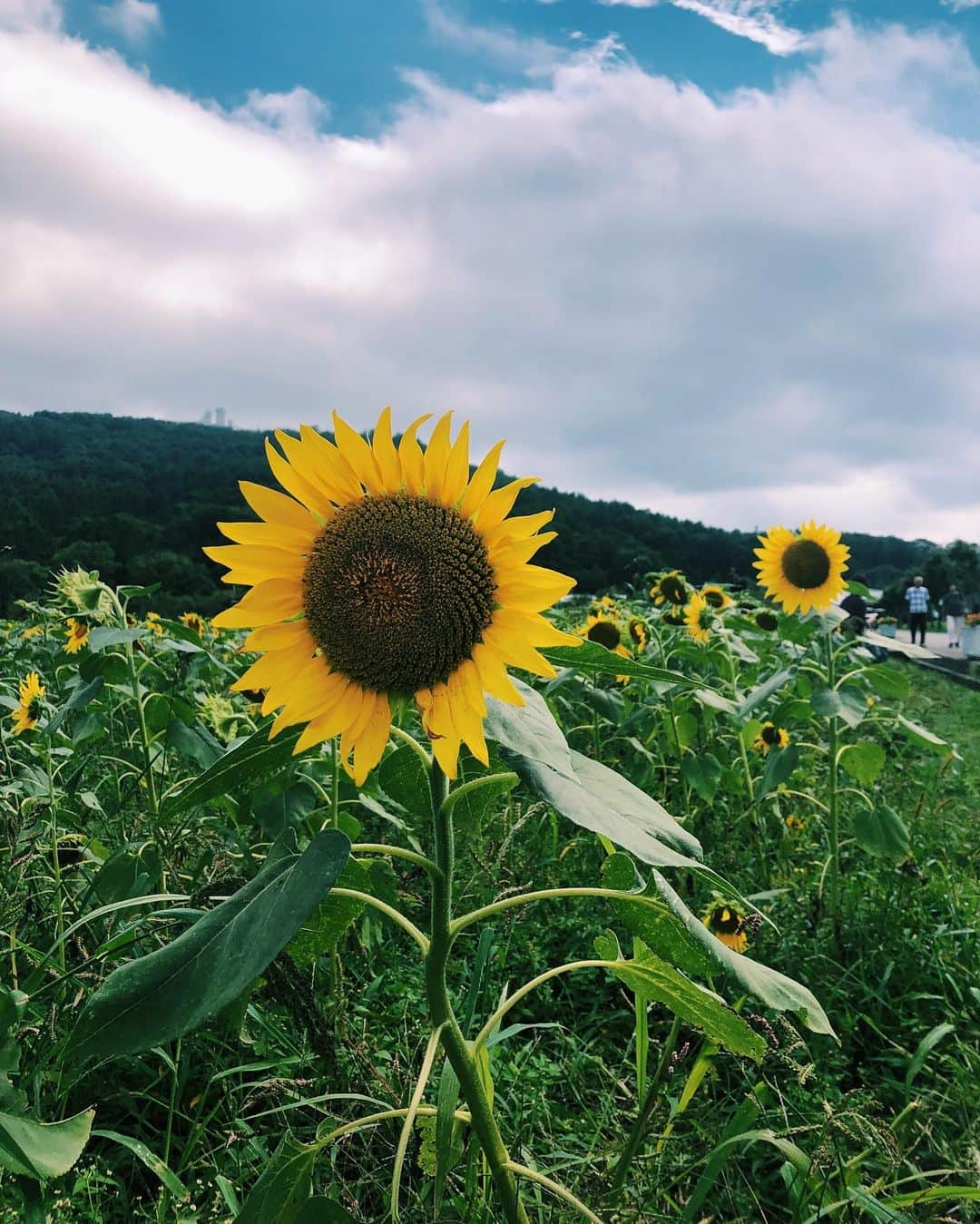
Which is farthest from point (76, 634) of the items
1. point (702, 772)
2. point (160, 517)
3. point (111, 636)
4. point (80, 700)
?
point (160, 517)

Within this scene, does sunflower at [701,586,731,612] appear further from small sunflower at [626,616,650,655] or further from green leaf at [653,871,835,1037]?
green leaf at [653,871,835,1037]

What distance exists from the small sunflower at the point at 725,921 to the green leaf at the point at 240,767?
1284 mm

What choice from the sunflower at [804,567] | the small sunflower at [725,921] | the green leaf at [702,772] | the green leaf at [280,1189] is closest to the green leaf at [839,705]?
the green leaf at [702,772]

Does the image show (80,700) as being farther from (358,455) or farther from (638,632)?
(638,632)

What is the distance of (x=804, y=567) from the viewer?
12.8 feet

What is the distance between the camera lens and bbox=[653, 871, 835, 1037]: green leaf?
1.06 m

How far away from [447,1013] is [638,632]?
331 cm

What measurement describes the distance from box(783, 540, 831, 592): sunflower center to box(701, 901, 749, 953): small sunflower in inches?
85.6

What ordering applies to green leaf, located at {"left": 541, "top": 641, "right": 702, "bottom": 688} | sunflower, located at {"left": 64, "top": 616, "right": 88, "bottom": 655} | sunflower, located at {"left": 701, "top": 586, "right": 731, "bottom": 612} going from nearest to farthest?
Result: green leaf, located at {"left": 541, "top": 641, "right": 702, "bottom": 688} → sunflower, located at {"left": 64, "top": 616, "right": 88, "bottom": 655} → sunflower, located at {"left": 701, "top": 586, "right": 731, "bottom": 612}

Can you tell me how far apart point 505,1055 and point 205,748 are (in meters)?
1.04

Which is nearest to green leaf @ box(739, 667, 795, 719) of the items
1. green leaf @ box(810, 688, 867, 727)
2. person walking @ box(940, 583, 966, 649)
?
green leaf @ box(810, 688, 867, 727)

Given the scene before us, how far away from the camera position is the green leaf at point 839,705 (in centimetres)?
256

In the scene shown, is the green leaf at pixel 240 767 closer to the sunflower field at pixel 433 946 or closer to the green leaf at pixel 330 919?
the sunflower field at pixel 433 946

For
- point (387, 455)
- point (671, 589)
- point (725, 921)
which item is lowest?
point (725, 921)
